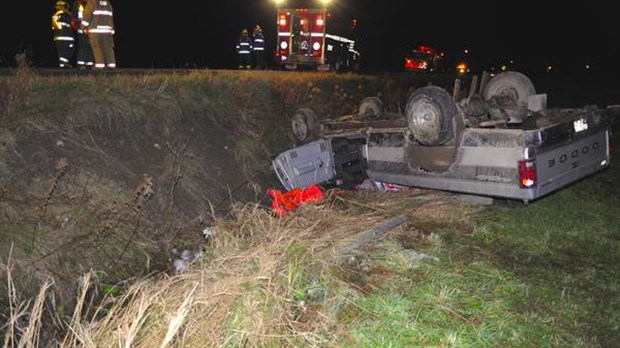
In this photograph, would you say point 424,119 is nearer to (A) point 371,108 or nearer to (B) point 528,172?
(B) point 528,172

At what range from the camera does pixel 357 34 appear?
19188 mm

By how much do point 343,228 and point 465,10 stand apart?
5927cm

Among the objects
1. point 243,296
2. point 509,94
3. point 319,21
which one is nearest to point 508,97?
point 509,94

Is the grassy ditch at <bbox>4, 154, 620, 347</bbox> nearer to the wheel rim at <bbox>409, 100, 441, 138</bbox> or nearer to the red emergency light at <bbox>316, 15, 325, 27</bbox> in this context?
the wheel rim at <bbox>409, 100, 441, 138</bbox>

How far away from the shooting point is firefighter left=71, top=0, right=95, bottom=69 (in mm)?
9938

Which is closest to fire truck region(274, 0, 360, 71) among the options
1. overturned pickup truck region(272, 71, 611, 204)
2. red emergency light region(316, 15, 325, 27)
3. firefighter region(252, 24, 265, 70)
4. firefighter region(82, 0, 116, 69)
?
red emergency light region(316, 15, 325, 27)

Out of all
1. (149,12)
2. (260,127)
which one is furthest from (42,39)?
(260,127)

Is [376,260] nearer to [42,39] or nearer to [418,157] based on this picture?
[418,157]

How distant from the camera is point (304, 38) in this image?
1627 centimetres

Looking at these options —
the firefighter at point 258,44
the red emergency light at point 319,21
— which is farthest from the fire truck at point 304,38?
the firefighter at point 258,44

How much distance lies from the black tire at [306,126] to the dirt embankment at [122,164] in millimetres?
425

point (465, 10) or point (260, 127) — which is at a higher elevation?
point (465, 10)

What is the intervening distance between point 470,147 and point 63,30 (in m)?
8.18

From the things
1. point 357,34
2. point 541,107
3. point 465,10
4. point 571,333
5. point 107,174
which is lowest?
point 571,333
